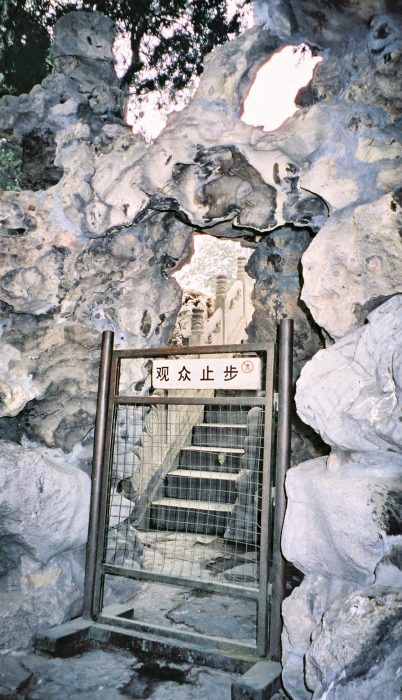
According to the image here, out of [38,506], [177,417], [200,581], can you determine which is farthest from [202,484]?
[200,581]

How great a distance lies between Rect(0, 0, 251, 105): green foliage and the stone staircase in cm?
517

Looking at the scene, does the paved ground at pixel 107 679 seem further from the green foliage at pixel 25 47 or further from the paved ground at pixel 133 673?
the green foliage at pixel 25 47

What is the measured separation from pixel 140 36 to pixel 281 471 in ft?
22.0

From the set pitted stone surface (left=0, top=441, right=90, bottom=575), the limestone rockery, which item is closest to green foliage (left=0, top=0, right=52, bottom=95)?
the limestone rockery

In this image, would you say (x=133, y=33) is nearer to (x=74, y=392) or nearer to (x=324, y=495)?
(x=74, y=392)

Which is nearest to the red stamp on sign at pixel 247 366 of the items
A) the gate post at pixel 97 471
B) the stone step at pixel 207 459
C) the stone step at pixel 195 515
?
the gate post at pixel 97 471

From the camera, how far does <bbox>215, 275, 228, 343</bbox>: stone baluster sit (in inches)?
602

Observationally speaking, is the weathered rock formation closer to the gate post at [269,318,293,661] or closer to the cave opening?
the gate post at [269,318,293,661]

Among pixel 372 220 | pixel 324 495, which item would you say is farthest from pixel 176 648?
pixel 372 220

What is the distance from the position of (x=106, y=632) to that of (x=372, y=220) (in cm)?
415

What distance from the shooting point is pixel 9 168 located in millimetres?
5652

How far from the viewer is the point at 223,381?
4.12m

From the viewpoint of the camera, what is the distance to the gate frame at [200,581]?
12.4 ft

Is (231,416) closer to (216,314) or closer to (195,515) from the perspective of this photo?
(195,515)
